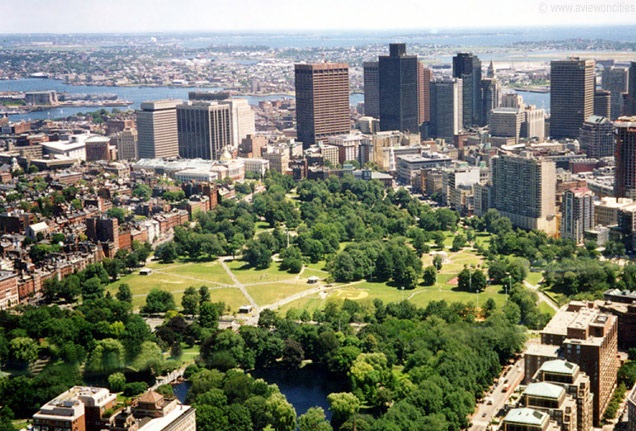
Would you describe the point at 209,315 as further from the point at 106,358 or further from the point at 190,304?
the point at 106,358

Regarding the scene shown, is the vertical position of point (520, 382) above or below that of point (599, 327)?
below

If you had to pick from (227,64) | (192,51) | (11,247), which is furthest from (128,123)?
(192,51)

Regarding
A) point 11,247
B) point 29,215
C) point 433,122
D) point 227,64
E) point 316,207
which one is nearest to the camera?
point 11,247

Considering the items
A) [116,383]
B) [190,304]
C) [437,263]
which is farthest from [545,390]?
[437,263]

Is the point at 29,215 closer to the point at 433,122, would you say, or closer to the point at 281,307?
the point at 281,307

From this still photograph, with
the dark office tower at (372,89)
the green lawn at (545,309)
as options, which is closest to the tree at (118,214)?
the green lawn at (545,309)

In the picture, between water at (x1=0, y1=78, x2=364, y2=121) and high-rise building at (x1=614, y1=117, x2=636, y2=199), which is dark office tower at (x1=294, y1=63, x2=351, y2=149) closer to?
high-rise building at (x1=614, y1=117, x2=636, y2=199)

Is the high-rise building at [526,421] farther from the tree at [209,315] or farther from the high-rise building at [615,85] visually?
the high-rise building at [615,85]
